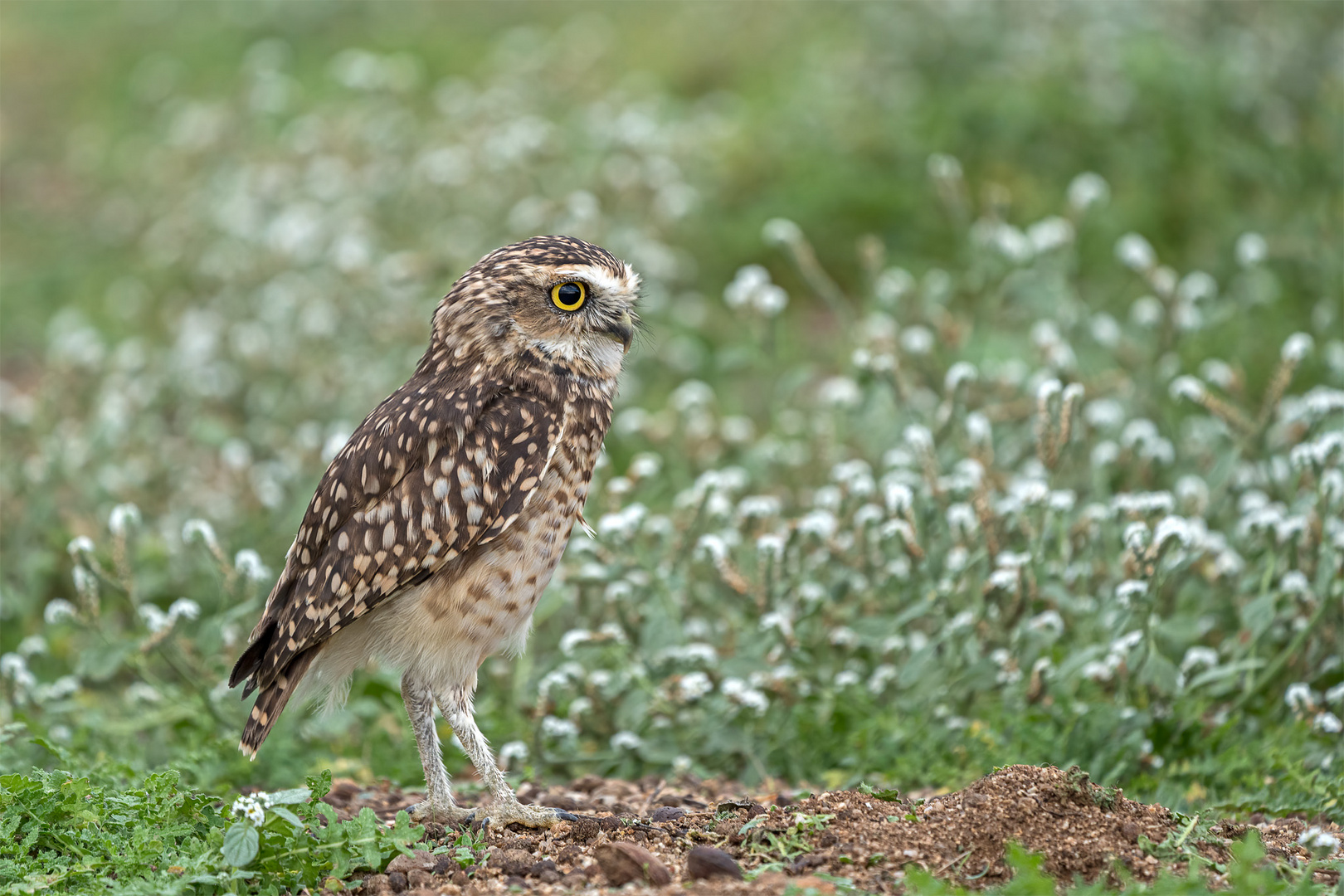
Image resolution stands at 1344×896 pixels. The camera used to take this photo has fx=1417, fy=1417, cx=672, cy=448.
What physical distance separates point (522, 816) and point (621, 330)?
64.9 inches

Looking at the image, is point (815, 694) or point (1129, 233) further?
point (1129, 233)

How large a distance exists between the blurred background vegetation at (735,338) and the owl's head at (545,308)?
0.85 m

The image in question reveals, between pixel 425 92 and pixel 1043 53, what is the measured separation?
19.4 feet

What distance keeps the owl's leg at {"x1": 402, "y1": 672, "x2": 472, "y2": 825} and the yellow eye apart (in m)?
1.33

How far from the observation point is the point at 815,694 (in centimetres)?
562

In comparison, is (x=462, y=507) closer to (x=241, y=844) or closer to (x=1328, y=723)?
(x=241, y=844)

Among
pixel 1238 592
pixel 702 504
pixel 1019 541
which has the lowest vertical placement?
pixel 1238 592

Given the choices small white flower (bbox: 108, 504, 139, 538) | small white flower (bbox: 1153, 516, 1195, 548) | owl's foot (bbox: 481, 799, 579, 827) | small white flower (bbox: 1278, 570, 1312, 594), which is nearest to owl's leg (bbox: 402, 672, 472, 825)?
owl's foot (bbox: 481, 799, 579, 827)

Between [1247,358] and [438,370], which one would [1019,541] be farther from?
[1247,358]

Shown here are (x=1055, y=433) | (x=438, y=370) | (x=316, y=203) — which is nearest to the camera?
(x=438, y=370)

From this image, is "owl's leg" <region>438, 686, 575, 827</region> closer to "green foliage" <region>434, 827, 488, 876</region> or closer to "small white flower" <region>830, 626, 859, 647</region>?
"green foliage" <region>434, 827, 488, 876</region>

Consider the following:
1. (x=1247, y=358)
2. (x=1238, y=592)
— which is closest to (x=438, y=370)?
(x=1238, y=592)

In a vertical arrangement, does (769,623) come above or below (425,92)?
below

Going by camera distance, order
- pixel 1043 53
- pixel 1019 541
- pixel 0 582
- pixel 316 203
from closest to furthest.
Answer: pixel 1019 541 → pixel 0 582 → pixel 316 203 → pixel 1043 53
